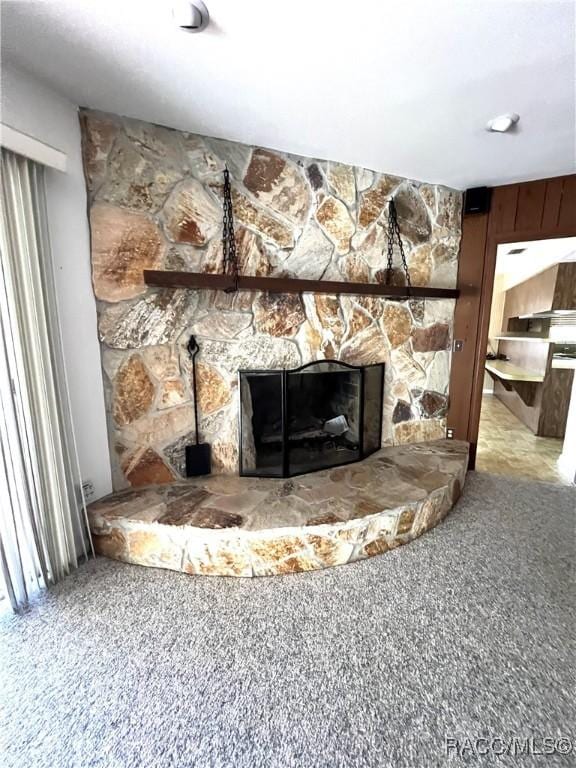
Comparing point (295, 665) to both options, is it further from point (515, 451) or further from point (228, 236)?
point (515, 451)

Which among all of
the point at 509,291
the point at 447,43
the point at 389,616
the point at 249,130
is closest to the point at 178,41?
the point at 249,130

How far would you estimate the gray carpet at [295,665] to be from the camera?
38.3 inches

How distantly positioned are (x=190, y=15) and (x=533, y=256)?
14.3ft

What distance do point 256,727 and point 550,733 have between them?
3.00 ft

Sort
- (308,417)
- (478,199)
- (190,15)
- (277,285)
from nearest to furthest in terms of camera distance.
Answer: (190,15) → (277,285) → (308,417) → (478,199)

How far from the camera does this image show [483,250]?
8.31ft

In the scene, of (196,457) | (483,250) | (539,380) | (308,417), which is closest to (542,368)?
(539,380)

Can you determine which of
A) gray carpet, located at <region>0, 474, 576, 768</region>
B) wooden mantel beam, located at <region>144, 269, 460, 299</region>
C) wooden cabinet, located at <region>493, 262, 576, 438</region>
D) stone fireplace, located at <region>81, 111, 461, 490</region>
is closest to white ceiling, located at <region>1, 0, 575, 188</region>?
stone fireplace, located at <region>81, 111, 461, 490</region>

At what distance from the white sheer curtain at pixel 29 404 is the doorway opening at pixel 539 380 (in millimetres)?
3119

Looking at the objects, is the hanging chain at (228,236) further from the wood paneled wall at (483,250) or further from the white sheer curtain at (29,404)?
the wood paneled wall at (483,250)

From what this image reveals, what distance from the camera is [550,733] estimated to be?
101 centimetres

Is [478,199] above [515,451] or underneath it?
above

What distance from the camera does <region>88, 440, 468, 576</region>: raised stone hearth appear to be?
159cm

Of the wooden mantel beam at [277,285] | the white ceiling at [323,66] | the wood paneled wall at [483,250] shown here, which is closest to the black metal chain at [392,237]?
the wooden mantel beam at [277,285]
